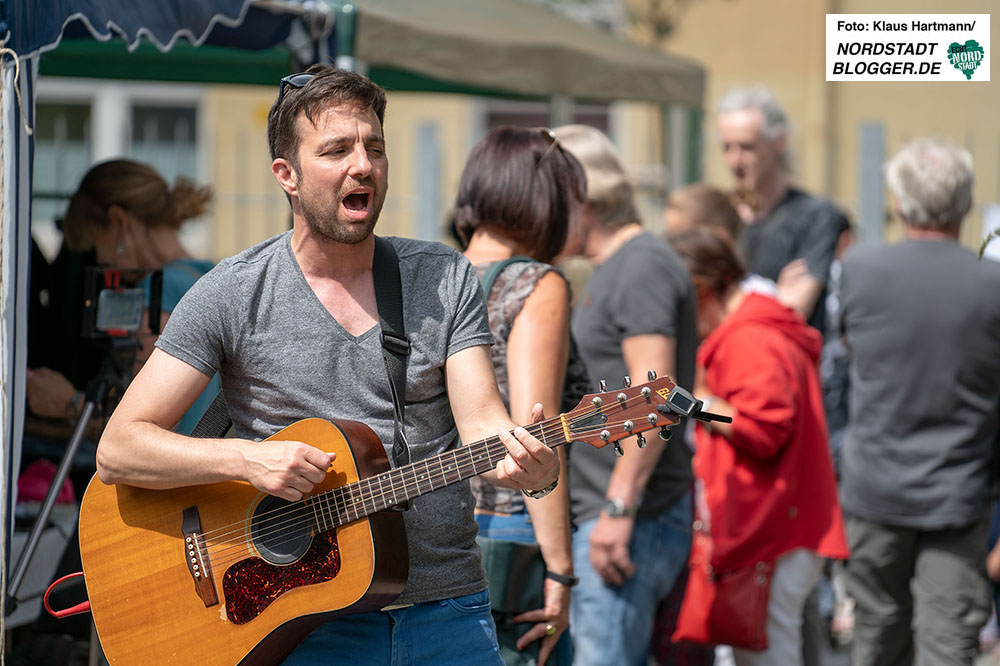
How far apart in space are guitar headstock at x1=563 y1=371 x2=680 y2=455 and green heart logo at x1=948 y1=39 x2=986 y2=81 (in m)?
2.18

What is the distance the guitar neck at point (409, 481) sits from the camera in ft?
7.30

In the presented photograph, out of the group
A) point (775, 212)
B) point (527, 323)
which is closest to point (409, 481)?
point (527, 323)

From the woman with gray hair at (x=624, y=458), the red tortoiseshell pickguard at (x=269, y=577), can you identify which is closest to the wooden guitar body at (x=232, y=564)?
the red tortoiseshell pickguard at (x=269, y=577)

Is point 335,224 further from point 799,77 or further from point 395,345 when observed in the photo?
point 799,77

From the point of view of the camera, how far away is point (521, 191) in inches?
117

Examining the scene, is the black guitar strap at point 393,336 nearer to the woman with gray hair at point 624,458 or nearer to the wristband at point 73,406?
the woman with gray hair at point 624,458

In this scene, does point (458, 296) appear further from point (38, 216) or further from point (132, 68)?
point (38, 216)

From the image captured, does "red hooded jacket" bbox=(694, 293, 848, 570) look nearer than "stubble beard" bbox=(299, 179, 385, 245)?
No

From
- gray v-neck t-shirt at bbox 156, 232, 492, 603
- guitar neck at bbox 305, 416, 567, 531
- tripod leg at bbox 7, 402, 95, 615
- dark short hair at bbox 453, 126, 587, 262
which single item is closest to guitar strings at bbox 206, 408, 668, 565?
guitar neck at bbox 305, 416, 567, 531

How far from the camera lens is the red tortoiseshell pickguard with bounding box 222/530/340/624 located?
2.27 m

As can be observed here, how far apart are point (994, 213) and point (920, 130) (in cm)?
473

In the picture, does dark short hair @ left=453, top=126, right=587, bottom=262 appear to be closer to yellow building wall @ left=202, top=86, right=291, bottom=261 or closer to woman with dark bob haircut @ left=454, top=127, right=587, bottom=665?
woman with dark bob haircut @ left=454, top=127, right=587, bottom=665

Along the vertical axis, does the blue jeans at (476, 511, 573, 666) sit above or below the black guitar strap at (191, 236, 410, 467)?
below

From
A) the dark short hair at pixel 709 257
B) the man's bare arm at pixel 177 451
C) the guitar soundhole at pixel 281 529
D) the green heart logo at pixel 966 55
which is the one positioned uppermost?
the green heart logo at pixel 966 55
